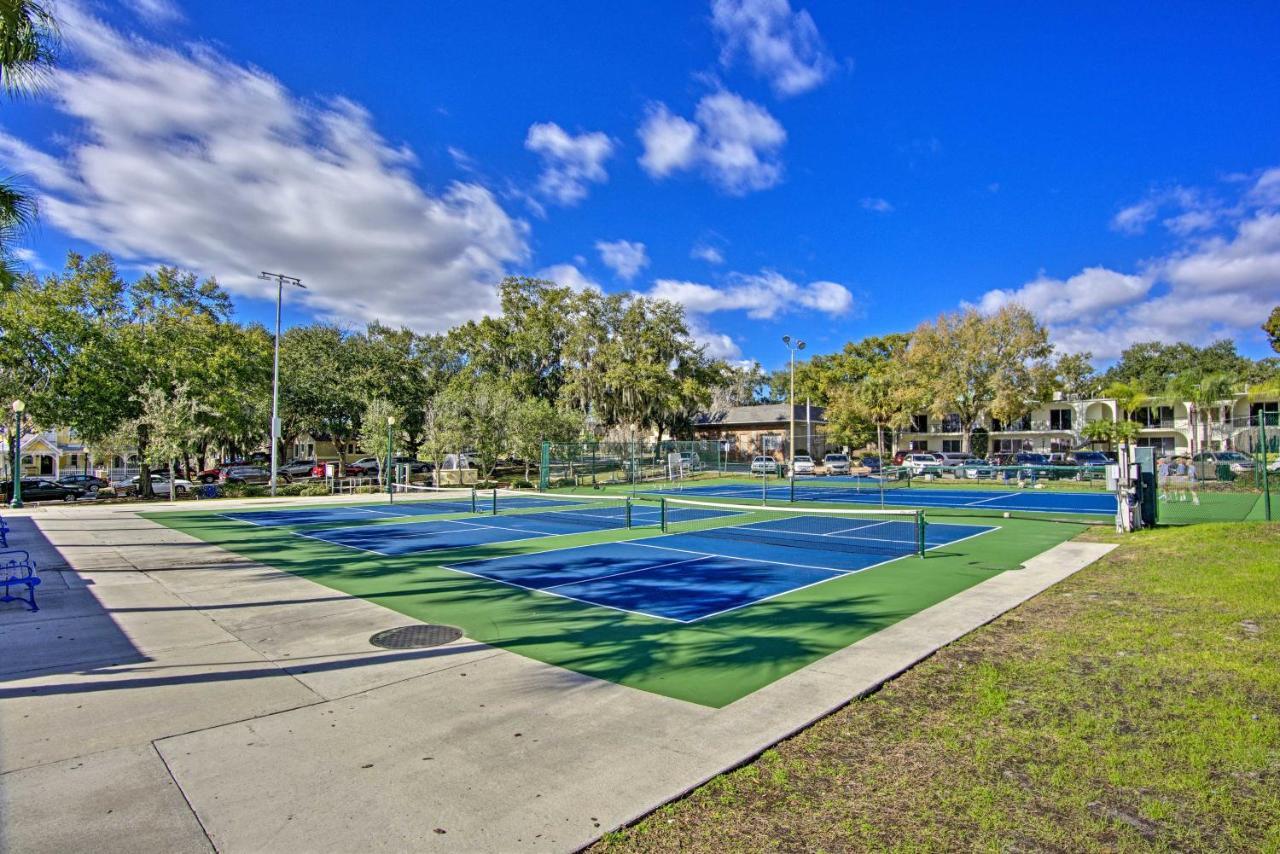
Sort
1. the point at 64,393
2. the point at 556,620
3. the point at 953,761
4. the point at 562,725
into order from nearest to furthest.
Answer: the point at 953,761 < the point at 562,725 < the point at 556,620 < the point at 64,393

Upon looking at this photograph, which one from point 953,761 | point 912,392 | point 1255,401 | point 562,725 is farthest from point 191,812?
point 1255,401

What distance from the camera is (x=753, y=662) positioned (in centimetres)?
698

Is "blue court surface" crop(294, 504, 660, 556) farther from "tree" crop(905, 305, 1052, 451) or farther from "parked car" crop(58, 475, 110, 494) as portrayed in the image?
"tree" crop(905, 305, 1052, 451)

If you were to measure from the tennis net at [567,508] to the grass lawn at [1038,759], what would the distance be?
1260 cm

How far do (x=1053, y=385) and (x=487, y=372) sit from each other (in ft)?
160

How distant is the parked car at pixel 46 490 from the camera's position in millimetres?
33188

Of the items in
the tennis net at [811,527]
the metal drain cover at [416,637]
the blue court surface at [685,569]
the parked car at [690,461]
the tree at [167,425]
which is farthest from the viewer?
the parked car at [690,461]

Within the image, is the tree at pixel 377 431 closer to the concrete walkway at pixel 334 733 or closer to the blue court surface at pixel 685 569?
the blue court surface at pixel 685 569

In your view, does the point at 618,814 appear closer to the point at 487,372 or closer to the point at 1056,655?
the point at 1056,655

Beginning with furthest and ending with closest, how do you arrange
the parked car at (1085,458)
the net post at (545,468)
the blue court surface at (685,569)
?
the parked car at (1085,458) → the net post at (545,468) → the blue court surface at (685,569)

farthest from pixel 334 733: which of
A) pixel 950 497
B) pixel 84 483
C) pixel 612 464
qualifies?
pixel 84 483

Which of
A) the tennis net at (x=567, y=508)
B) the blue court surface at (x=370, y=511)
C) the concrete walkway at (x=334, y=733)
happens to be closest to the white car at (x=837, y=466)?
the tennis net at (x=567, y=508)

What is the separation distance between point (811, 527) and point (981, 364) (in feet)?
130

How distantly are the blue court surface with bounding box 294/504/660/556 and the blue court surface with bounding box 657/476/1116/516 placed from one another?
29.9 ft
